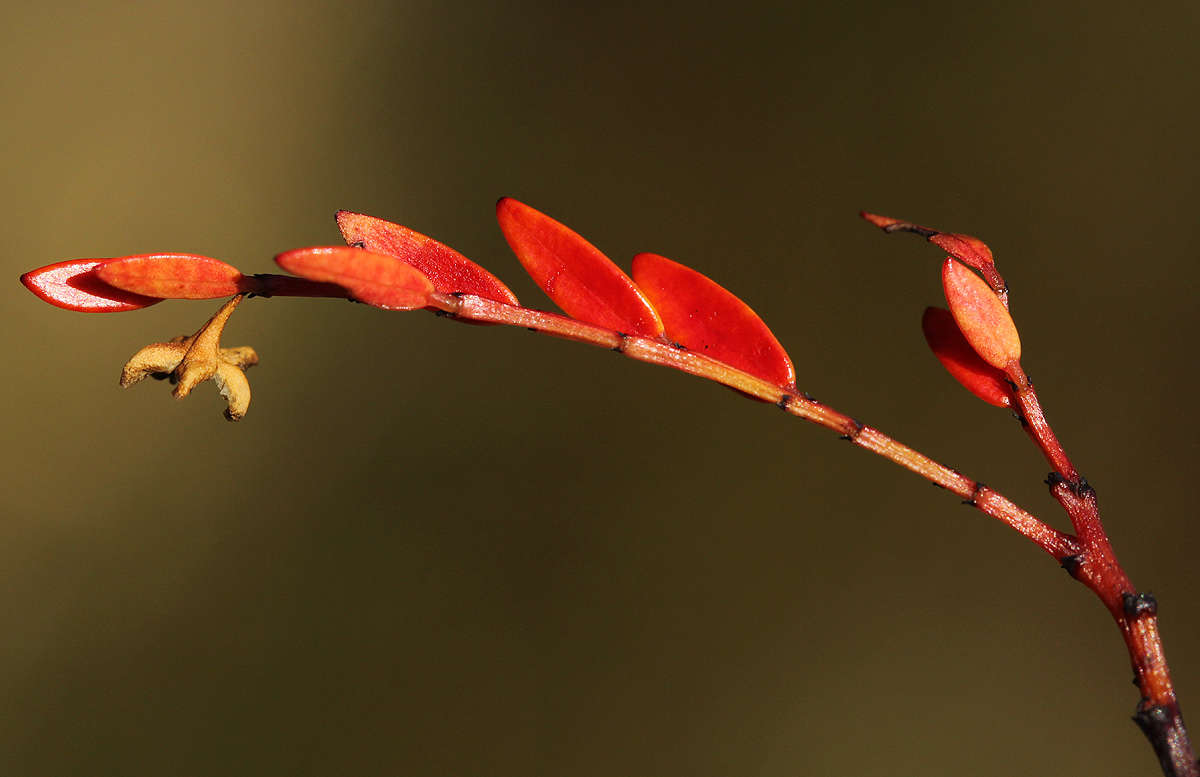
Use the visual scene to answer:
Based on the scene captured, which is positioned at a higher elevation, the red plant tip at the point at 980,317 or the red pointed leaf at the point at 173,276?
the red plant tip at the point at 980,317

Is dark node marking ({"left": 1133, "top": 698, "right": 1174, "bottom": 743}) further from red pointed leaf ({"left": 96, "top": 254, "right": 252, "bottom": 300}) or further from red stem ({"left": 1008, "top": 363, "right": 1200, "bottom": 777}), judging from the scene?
red pointed leaf ({"left": 96, "top": 254, "right": 252, "bottom": 300})

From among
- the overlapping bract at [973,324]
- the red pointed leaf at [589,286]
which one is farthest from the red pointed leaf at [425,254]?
the overlapping bract at [973,324]

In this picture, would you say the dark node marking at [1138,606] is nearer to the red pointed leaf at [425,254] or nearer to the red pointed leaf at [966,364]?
the red pointed leaf at [966,364]

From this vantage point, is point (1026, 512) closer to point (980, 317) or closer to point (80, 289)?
point (980, 317)

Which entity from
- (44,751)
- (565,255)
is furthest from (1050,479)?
(44,751)

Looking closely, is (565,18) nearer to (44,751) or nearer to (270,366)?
(270,366)

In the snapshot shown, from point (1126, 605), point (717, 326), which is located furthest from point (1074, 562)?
point (717, 326)
